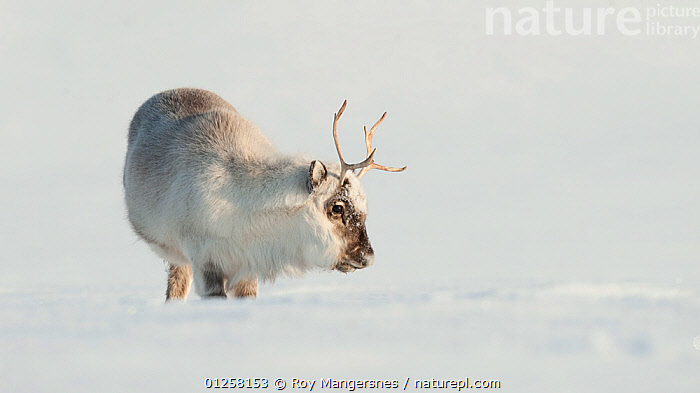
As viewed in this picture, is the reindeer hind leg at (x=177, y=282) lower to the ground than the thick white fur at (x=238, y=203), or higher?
lower

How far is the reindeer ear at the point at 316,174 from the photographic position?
28.0 feet

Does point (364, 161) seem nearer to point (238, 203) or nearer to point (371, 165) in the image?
point (371, 165)

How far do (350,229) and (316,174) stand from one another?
0.70m

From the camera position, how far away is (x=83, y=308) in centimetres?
815

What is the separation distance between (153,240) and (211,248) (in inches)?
54.8

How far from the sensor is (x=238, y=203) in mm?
8883

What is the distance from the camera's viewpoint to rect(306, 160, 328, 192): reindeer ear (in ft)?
28.0

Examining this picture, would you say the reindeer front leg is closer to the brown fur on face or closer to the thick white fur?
the thick white fur

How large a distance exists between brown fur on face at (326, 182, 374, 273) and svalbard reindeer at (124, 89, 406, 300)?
0.01 metres

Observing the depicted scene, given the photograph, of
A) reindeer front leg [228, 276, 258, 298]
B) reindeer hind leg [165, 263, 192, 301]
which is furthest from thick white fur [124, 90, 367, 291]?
reindeer hind leg [165, 263, 192, 301]

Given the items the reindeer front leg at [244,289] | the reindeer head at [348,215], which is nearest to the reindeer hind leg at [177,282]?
the reindeer front leg at [244,289]

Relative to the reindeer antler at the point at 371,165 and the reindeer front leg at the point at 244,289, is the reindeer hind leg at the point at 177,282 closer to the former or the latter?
the reindeer front leg at the point at 244,289

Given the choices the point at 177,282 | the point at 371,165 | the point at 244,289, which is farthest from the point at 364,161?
the point at 177,282

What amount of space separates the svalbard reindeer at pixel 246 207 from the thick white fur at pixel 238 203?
0.03 feet
